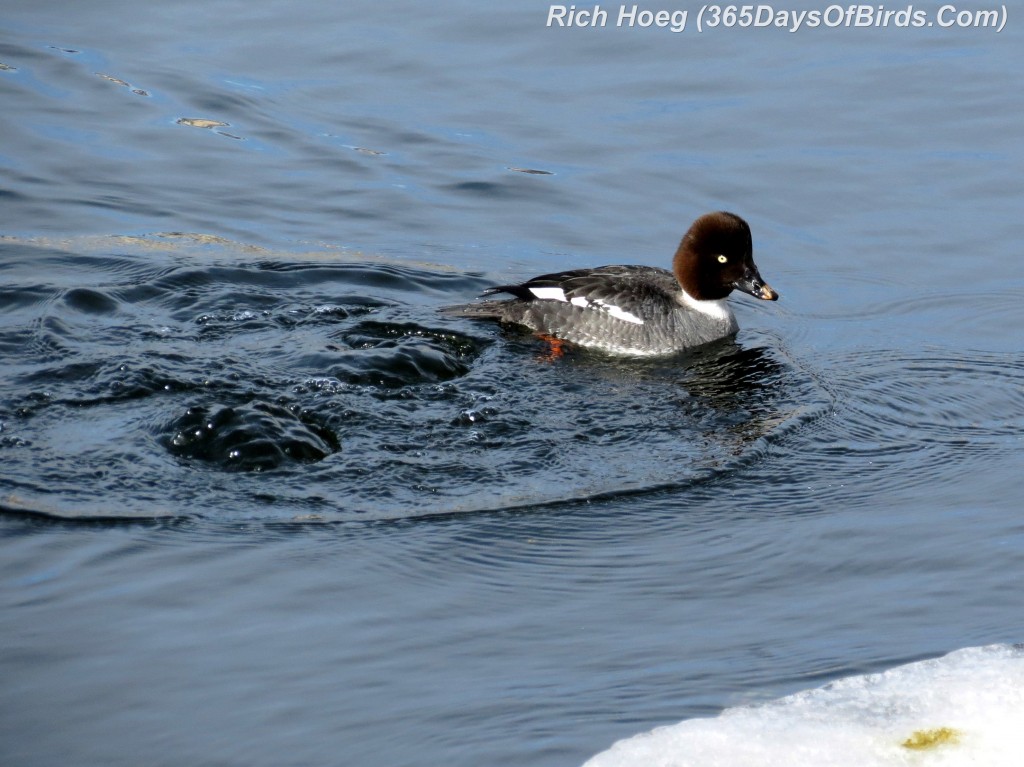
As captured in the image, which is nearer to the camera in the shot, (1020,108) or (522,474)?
(522,474)

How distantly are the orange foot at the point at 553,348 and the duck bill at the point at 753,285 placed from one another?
1.41 meters

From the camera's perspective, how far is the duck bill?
33.9ft

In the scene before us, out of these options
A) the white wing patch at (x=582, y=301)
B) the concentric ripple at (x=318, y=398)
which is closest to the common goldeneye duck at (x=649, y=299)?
the white wing patch at (x=582, y=301)

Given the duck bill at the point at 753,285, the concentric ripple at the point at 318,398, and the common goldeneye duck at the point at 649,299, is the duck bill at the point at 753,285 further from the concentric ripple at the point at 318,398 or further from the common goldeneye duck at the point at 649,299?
the concentric ripple at the point at 318,398

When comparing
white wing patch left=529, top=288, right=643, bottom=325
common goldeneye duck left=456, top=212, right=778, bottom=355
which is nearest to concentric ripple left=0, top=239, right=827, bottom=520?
common goldeneye duck left=456, top=212, right=778, bottom=355

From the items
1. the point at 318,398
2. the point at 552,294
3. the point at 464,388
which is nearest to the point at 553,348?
the point at 552,294

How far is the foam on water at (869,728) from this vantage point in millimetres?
4770

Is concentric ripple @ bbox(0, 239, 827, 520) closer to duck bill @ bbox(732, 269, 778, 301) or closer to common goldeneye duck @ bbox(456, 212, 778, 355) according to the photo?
common goldeneye duck @ bbox(456, 212, 778, 355)

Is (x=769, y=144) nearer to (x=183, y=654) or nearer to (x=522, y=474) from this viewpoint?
(x=522, y=474)

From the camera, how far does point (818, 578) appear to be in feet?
20.7

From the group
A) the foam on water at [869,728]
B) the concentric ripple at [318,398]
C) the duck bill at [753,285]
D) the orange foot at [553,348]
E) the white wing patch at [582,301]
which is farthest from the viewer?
the duck bill at [753,285]

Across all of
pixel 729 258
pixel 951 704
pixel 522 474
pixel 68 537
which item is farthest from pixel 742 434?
pixel 68 537

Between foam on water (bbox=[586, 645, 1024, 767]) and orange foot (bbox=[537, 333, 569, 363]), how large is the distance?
486cm

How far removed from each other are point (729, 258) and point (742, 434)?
8.25 feet
